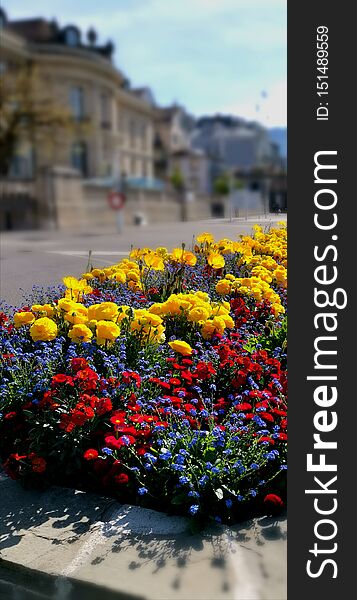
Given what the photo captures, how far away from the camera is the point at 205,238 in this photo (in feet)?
12.4

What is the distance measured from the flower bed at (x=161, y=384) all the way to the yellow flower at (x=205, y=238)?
1 centimetres

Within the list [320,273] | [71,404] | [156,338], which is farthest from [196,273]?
[320,273]

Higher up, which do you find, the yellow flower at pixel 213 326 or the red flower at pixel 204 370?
the yellow flower at pixel 213 326

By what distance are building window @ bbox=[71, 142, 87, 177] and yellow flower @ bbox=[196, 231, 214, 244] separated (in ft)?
3.09

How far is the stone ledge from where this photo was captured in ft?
7.18

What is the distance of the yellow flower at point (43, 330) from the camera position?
3.53m

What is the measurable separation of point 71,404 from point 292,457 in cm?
131

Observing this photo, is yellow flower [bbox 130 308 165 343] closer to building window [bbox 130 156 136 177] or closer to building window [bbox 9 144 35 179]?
building window [bbox 130 156 136 177]

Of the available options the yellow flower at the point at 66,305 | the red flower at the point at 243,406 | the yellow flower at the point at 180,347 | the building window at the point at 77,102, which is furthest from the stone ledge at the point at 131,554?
the building window at the point at 77,102

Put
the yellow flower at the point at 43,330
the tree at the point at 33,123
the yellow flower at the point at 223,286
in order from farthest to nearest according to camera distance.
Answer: the tree at the point at 33,123, the yellow flower at the point at 223,286, the yellow flower at the point at 43,330

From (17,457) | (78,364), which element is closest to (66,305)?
(78,364)

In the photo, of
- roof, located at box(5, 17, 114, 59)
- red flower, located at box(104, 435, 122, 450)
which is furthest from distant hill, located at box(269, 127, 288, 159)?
red flower, located at box(104, 435, 122, 450)

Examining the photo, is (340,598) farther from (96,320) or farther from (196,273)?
(196,273)

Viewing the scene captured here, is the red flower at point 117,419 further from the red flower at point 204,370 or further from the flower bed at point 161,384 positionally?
the red flower at point 204,370
